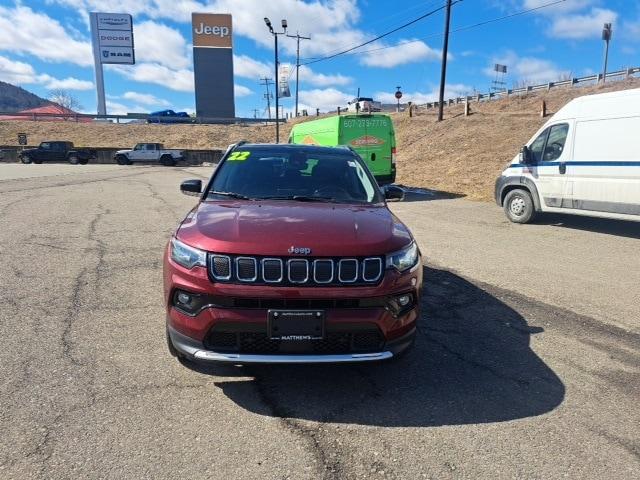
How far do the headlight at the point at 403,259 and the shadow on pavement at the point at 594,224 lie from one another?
774cm

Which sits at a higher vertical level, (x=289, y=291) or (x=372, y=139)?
(x=372, y=139)

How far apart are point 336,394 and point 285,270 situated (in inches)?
39.5

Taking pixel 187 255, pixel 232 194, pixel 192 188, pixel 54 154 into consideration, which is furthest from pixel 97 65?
pixel 187 255

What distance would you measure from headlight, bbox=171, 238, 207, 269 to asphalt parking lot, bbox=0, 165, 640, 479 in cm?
88

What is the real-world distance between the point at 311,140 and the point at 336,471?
17.0 meters

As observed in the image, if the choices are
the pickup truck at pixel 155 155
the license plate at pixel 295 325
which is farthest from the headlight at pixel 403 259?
the pickup truck at pixel 155 155

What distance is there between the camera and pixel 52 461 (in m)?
2.53

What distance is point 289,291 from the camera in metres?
2.94

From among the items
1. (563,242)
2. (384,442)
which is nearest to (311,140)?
(563,242)

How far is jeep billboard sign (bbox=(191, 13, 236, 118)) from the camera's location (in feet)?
262

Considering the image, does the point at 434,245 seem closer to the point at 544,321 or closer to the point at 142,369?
the point at 544,321

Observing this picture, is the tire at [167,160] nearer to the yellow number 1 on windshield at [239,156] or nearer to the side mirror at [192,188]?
the side mirror at [192,188]

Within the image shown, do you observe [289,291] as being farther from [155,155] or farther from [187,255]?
[155,155]

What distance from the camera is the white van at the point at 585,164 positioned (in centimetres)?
844
